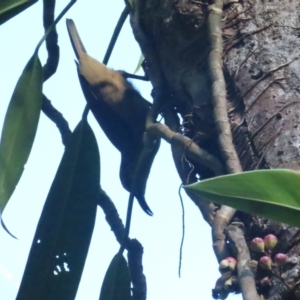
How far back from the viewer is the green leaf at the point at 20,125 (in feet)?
6.35

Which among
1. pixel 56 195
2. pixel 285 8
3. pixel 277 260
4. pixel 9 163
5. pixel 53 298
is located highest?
pixel 285 8

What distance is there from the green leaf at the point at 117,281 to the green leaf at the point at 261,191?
2.97 feet

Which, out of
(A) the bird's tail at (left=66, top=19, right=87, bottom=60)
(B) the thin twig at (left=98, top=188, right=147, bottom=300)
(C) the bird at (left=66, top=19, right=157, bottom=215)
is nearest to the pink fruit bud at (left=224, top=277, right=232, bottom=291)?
(B) the thin twig at (left=98, top=188, right=147, bottom=300)

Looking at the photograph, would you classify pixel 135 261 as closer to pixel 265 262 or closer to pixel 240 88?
pixel 240 88

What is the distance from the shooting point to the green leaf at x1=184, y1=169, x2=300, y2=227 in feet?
3.01

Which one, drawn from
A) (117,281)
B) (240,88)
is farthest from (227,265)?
(117,281)

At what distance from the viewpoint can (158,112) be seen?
6.09ft

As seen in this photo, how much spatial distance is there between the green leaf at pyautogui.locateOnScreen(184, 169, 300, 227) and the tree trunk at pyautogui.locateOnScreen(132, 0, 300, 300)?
8.2 inches

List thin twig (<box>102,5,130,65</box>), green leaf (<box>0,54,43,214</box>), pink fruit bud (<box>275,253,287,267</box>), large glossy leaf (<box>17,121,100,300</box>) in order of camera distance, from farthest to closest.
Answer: thin twig (<box>102,5,130,65</box>)
green leaf (<box>0,54,43,214</box>)
large glossy leaf (<box>17,121,100,300</box>)
pink fruit bud (<box>275,253,287,267</box>)

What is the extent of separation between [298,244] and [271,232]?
3.8 inches

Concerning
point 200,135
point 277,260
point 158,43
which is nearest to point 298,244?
point 277,260

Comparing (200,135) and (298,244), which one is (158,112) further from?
(298,244)

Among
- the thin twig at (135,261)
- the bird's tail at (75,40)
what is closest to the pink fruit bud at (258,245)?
the thin twig at (135,261)

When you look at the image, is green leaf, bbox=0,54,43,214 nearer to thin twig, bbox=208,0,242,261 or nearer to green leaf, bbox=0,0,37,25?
green leaf, bbox=0,0,37,25
